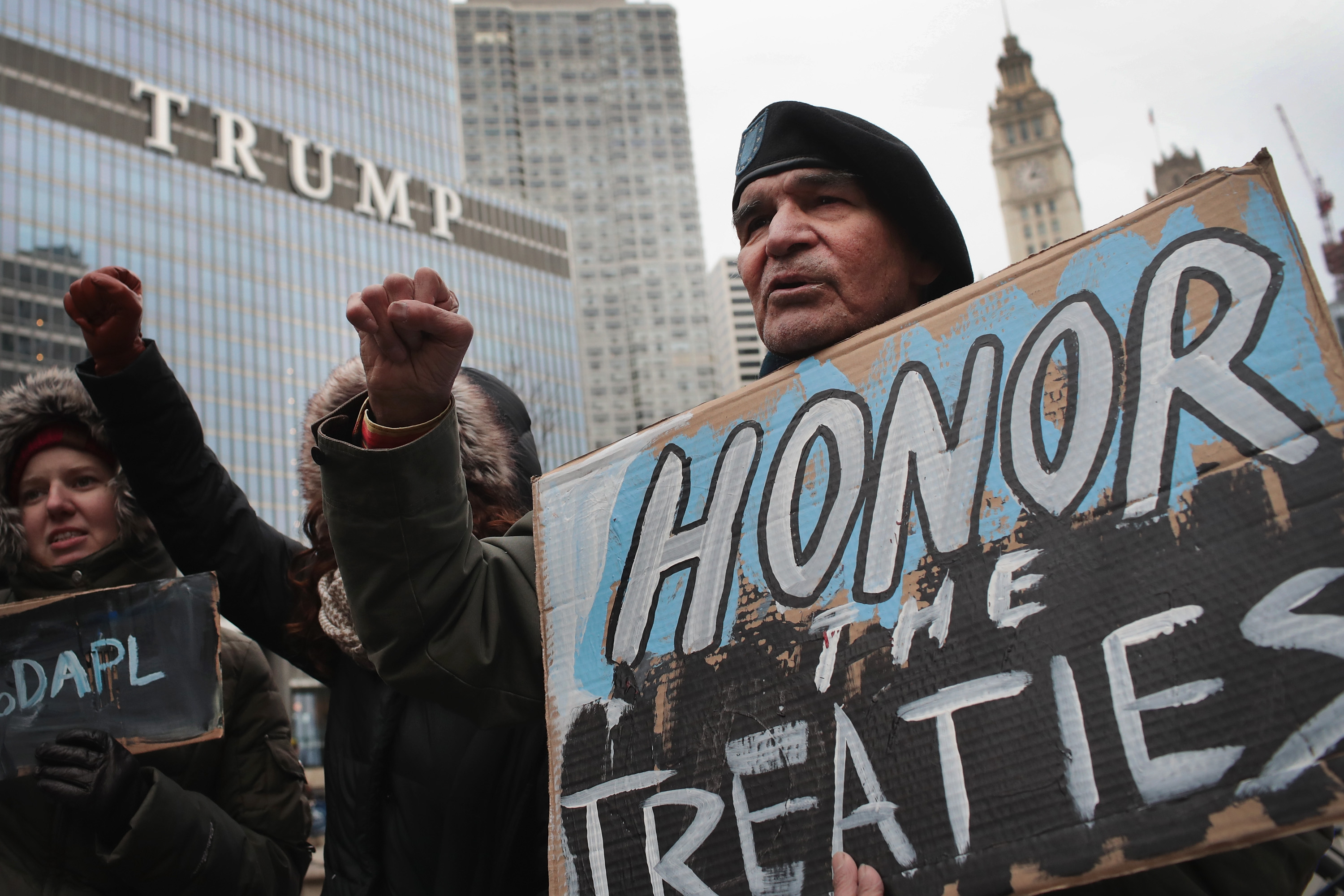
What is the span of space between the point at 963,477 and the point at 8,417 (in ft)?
6.91

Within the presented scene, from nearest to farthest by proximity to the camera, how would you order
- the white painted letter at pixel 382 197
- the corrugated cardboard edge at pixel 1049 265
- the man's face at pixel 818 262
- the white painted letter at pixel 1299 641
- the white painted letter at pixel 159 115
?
the white painted letter at pixel 1299 641 → the corrugated cardboard edge at pixel 1049 265 → the man's face at pixel 818 262 → the white painted letter at pixel 159 115 → the white painted letter at pixel 382 197

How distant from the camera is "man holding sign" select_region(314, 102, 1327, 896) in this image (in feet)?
4.40

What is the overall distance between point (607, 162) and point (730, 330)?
2540 centimetres

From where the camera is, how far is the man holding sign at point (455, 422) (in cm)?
134

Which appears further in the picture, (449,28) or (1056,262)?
(449,28)

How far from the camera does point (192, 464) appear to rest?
211 centimetres

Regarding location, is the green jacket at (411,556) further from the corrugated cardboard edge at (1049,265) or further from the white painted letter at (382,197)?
the white painted letter at (382,197)

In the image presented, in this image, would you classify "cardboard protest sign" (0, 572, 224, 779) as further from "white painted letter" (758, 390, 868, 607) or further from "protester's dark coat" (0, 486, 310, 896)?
"white painted letter" (758, 390, 868, 607)

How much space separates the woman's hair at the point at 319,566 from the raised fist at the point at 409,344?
574 millimetres

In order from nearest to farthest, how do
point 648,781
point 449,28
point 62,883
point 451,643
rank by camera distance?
point 648,781 → point 451,643 → point 62,883 → point 449,28

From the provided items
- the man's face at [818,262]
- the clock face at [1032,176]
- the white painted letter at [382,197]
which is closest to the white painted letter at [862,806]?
the man's face at [818,262]

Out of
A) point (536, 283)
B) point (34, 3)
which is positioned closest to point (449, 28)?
point (536, 283)

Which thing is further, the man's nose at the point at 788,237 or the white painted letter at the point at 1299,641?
the man's nose at the point at 788,237

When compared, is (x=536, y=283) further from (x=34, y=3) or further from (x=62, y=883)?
(x=62, y=883)
